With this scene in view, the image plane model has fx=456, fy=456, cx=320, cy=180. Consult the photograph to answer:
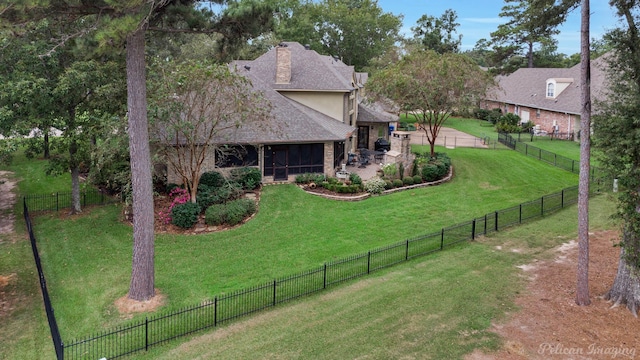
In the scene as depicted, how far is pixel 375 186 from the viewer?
25.8 metres

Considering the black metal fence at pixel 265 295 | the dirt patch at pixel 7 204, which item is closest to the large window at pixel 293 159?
the black metal fence at pixel 265 295

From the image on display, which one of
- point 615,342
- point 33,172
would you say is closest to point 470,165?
point 615,342

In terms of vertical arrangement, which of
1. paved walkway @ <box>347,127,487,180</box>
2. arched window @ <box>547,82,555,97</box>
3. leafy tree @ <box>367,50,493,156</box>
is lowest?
paved walkway @ <box>347,127,487,180</box>

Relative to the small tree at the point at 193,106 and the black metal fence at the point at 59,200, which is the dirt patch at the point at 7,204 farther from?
the small tree at the point at 193,106

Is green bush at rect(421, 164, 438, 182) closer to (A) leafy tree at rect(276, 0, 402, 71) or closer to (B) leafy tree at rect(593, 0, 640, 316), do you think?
(B) leafy tree at rect(593, 0, 640, 316)

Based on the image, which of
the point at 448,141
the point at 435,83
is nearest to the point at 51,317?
the point at 435,83

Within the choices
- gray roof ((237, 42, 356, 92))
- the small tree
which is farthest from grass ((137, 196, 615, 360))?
gray roof ((237, 42, 356, 92))

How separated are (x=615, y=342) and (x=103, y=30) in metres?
15.3

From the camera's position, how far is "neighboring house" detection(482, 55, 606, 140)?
139ft

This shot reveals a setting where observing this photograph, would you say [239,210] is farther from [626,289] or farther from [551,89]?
[551,89]

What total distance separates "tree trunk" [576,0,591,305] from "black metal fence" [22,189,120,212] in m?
21.6

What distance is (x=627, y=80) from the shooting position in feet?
43.2

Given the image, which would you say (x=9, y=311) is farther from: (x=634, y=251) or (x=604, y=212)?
(x=604, y=212)

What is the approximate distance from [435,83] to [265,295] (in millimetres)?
19804
